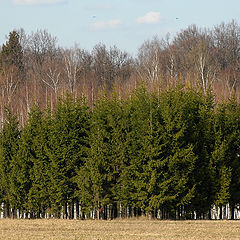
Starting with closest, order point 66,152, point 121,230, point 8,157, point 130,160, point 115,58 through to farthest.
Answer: point 121,230 < point 130,160 < point 66,152 < point 8,157 < point 115,58

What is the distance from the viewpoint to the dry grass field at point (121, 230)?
59.8ft

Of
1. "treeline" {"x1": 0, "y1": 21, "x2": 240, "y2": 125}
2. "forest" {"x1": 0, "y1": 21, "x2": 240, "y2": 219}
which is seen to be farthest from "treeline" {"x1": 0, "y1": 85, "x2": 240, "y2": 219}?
"treeline" {"x1": 0, "y1": 21, "x2": 240, "y2": 125}

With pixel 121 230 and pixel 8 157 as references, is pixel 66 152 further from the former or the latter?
pixel 121 230

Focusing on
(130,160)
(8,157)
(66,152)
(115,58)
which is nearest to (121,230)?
(130,160)

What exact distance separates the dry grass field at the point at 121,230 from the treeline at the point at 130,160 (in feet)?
6.61

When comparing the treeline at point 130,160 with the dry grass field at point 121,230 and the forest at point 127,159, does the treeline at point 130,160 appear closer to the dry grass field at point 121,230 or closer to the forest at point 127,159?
the forest at point 127,159

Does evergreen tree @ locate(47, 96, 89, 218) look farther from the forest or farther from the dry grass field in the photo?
the dry grass field

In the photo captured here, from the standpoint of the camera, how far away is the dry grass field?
59.8ft

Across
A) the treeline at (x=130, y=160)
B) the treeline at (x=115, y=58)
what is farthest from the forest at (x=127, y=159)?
the treeline at (x=115, y=58)

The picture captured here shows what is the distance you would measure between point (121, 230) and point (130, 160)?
5.86 m

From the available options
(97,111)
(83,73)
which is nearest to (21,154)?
(97,111)

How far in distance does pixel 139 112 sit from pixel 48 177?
5.20 metres

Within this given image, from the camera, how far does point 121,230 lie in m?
20.3

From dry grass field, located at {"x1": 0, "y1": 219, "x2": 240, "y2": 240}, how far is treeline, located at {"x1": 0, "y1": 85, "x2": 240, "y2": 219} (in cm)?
201
